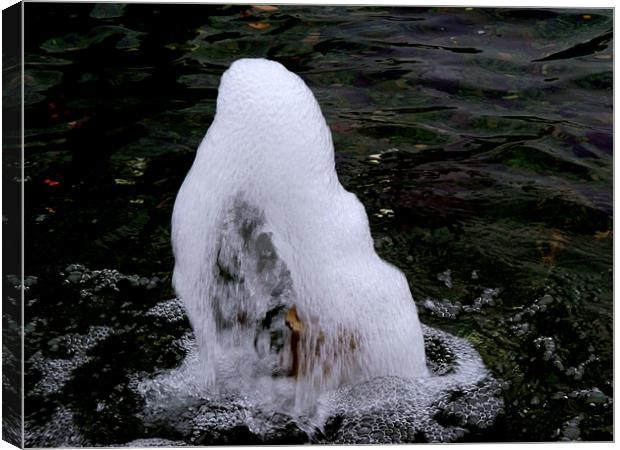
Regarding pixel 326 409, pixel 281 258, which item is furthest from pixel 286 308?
pixel 326 409

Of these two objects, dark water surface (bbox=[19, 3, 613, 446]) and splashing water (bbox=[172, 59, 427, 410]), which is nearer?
splashing water (bbox=[172, 59, 427, 410])

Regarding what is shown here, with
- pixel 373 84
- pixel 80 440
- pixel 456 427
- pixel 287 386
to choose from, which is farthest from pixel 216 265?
pixel 373 84

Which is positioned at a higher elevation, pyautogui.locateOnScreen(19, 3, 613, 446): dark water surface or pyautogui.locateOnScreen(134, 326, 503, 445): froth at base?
pyautogui.locateOnScreen(19, 3, 613, 446): dark water surface

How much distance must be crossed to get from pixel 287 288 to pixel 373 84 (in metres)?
1.62

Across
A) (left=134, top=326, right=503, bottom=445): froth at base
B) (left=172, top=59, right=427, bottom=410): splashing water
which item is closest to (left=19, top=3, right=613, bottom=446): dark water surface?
(left=134, top=326, right=503, bottom=445): froth at base

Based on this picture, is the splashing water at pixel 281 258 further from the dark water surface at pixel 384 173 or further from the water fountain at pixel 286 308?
the dark water surface at pixel 384 173

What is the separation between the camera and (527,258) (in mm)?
2881

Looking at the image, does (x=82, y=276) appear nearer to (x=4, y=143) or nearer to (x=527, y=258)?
(x=4, y=143)

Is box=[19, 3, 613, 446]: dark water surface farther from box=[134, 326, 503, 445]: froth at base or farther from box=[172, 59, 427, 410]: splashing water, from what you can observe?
box=[172, 59, 427, 410]: splashing water

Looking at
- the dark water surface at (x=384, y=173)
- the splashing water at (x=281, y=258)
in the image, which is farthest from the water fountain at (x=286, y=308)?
the dark water surface at (x=384, y=173)

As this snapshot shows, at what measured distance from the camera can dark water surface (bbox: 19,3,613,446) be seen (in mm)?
2434

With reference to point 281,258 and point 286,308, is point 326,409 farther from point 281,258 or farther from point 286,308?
point 281,258

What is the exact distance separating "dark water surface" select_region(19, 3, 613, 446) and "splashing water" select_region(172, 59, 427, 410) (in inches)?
9.0

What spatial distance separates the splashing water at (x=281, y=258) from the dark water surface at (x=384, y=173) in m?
0.23
